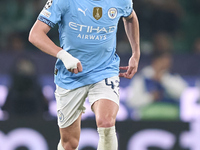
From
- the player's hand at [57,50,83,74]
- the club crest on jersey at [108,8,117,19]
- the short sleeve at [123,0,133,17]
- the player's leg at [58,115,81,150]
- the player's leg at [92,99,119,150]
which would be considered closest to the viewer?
the player's hand at [57,50,83,74]


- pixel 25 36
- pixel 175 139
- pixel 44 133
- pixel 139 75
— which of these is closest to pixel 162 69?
pixel 139 75

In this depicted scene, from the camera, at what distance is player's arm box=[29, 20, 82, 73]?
12.2 feet

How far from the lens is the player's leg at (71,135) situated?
4.43 m

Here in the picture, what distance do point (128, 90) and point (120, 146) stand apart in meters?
1.62

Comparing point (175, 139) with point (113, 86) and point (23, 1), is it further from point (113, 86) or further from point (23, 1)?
point (23, 1)

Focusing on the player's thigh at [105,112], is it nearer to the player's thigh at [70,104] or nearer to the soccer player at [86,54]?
the soccer player at [86,54]

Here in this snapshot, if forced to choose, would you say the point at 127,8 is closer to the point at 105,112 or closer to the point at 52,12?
the point at 52,12

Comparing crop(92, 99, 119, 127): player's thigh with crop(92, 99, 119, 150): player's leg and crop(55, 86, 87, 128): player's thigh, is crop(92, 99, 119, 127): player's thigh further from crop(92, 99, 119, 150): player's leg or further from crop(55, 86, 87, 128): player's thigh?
crop(55, 86, 87, 128): player's thigh

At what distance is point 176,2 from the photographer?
30.3ft

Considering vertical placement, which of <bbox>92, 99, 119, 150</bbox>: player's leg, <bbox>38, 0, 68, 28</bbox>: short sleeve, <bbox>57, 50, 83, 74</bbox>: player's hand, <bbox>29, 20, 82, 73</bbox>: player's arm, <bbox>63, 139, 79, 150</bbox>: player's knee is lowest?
<bbox>63, 139, 79, 150</bbox>: player's knee

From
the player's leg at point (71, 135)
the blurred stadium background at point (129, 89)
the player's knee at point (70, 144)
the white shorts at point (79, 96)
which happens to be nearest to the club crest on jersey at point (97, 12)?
the white shorts at point (79, 96)

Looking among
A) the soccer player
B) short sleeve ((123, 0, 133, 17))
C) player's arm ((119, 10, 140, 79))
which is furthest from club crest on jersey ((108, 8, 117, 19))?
player's arm ((119, 10, 140, 79))

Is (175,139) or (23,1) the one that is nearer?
(175,139)

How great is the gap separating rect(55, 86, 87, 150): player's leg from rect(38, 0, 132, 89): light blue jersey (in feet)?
0.25
